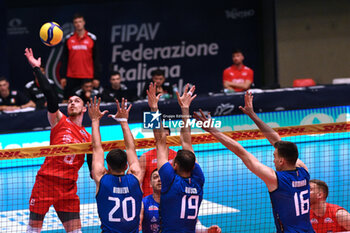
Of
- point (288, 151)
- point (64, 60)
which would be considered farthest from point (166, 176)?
point (64, 60)

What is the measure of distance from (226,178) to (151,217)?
564cm

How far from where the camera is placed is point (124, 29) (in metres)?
21.3

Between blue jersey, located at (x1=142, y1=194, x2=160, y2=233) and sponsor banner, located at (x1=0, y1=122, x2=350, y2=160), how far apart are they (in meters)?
1.14

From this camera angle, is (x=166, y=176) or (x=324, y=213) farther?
(x=324, y=213)

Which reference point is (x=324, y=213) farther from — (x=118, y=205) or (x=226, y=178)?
(x=226, y=178)

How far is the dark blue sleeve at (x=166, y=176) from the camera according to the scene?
6441mm

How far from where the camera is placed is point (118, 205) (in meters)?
6.49

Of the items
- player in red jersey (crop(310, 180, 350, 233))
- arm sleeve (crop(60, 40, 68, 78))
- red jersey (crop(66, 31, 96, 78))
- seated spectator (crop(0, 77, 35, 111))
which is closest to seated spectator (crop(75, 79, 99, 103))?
red jersey (crop(66, 31, 96, 78))

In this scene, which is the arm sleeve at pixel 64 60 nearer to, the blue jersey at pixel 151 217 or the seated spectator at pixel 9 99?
the seated spectator at pixel 9 99

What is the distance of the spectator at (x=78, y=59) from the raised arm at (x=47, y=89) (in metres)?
7.46

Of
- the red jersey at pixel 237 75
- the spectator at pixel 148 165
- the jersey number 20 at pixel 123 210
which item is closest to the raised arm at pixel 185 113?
the jersey number 20 at pixel 123 210

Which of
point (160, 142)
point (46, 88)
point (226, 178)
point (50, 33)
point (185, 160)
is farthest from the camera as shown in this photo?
point (226, 178)

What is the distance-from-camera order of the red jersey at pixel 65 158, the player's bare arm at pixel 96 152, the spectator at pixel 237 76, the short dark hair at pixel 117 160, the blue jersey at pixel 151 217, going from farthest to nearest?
1. the spectator at pixel 237 76
2. the red jersey at pixel 65 158
3. the blue jersey at pixel 151 217
4. the player's bare arm at pixel 96 152
5. the short dark hair at pixel 117 160

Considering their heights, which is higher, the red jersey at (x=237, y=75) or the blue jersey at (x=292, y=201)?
the red jersey at (x=237, y=75)
